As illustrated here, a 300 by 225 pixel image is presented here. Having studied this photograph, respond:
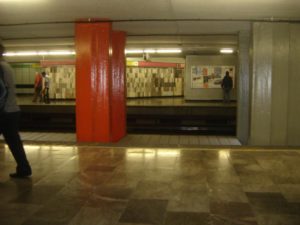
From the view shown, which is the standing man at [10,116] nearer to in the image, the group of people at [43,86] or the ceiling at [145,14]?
the ceiling at [145,14]

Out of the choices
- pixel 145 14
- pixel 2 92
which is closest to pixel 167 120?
pixel 145 14

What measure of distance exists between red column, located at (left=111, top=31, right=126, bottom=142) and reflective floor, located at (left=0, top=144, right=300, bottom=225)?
3030 mm

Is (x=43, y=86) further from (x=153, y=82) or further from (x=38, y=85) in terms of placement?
(x=153, y=82)

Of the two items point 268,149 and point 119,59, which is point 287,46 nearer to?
point 268,149

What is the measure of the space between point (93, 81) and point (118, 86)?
1413 mm

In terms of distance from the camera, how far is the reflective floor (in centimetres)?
366

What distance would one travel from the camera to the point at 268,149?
23.3ft

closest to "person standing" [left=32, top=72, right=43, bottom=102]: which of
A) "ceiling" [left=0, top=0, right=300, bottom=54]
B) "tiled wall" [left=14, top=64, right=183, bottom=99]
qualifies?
"tiled wall" [left=14, top=64, right=183, bottom=99]

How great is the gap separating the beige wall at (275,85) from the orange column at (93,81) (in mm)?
3662

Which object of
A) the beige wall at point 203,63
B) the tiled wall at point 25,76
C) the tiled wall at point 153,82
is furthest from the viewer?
the tiled wall at point 25,76

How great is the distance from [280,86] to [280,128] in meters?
1.05

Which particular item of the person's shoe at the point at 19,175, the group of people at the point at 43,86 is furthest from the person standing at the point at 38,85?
the person's shoe at the point at 19,175

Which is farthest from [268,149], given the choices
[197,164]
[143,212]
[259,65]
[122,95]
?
[122,95]

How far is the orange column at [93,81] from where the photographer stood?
880 centimetres
